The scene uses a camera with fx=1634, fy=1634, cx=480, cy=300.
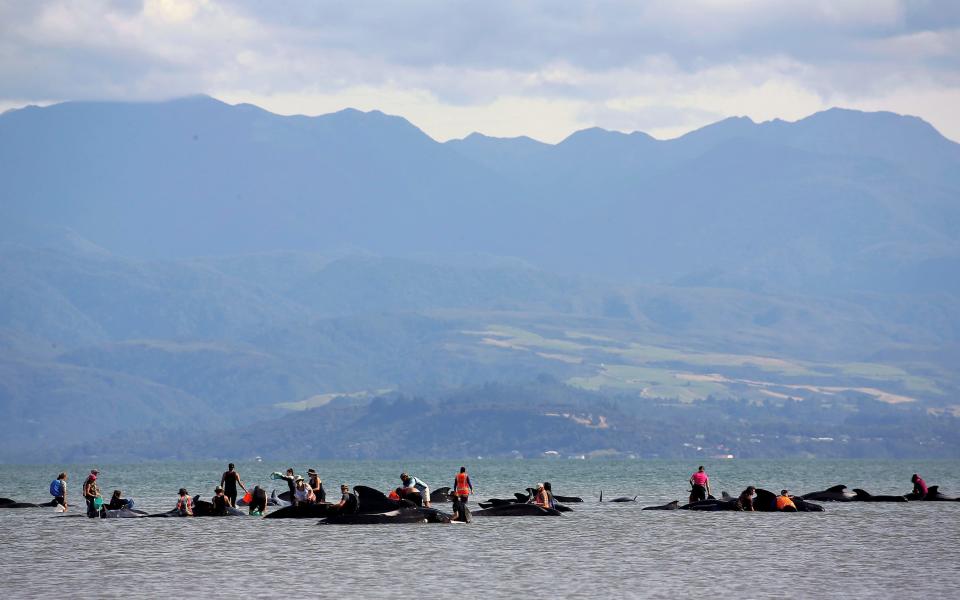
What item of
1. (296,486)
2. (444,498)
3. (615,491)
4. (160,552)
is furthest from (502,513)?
(615,491)

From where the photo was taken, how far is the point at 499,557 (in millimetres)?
69438

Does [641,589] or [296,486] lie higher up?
[296,486]

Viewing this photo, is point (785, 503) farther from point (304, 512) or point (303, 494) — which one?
point (303, 494)

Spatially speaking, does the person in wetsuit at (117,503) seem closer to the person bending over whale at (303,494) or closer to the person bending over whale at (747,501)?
the person bending over whale at (303,494)

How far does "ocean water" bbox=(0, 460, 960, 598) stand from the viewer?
58.3 metres

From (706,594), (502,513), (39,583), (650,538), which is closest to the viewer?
(706,594)

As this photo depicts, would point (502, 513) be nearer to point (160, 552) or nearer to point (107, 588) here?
point (160, 552)

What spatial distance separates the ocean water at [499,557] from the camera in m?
58.3

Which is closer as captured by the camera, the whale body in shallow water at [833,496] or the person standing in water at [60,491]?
the person standing in water at [60,491]

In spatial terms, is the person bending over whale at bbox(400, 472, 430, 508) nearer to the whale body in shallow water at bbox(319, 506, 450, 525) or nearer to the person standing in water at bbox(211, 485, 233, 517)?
the whale body in shallow water at bbox(319, 506, 450, 525)

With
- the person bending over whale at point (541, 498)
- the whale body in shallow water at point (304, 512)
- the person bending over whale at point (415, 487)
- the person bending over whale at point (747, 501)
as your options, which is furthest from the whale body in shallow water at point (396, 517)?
the person bending over whale at point (747, 501)

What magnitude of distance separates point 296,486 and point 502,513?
1252 cm

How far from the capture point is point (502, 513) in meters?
95.4

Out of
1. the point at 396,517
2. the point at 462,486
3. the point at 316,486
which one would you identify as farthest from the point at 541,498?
the point at 316,486
